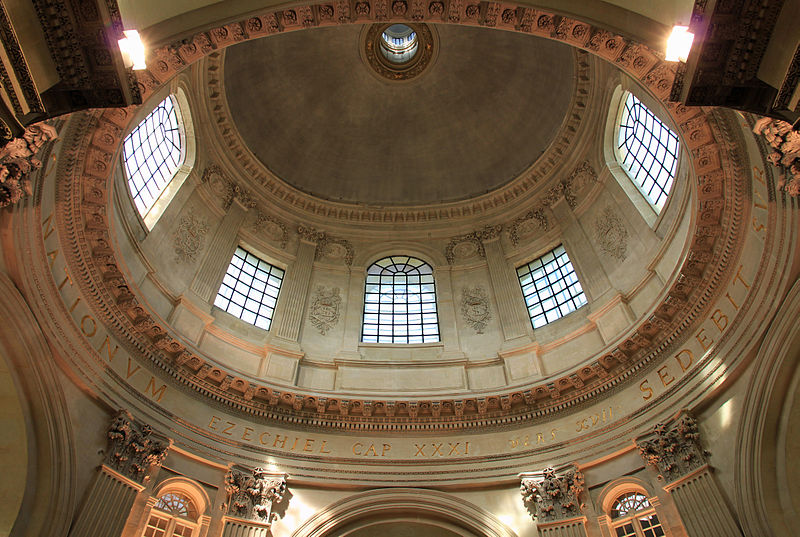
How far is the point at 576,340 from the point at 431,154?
12417 millimetres

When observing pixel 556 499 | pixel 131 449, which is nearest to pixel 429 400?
pixel 556 499

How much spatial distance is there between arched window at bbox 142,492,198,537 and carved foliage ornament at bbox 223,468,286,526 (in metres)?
0.79

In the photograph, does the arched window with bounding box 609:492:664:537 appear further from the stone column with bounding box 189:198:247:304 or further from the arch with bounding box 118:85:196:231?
the arch with bounding box 118:85:196:231

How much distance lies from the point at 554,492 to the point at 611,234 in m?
8.79

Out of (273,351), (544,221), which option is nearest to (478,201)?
(544,221)

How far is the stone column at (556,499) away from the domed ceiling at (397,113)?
44.6 ft

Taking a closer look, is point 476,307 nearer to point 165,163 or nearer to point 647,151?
point 647,151

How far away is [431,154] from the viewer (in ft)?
83.6

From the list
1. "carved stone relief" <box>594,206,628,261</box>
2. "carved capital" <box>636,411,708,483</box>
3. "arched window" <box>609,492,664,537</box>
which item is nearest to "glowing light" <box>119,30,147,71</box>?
"carved capital" <box>636,411,708,483</box>

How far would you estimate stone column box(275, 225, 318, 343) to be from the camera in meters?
17.9

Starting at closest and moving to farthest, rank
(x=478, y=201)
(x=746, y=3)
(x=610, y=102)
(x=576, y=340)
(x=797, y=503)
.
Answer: (x=746, y=3) < (x=797, y=503) < (x=576, y=340) < (x=610, y=102) < (x=478, y=201)

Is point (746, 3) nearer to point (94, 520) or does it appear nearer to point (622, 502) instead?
point (622, 502)

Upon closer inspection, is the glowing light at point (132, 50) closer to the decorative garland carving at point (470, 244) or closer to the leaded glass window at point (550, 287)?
the leaded glass window at point (550, 287)

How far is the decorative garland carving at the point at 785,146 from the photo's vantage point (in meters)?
6.37
